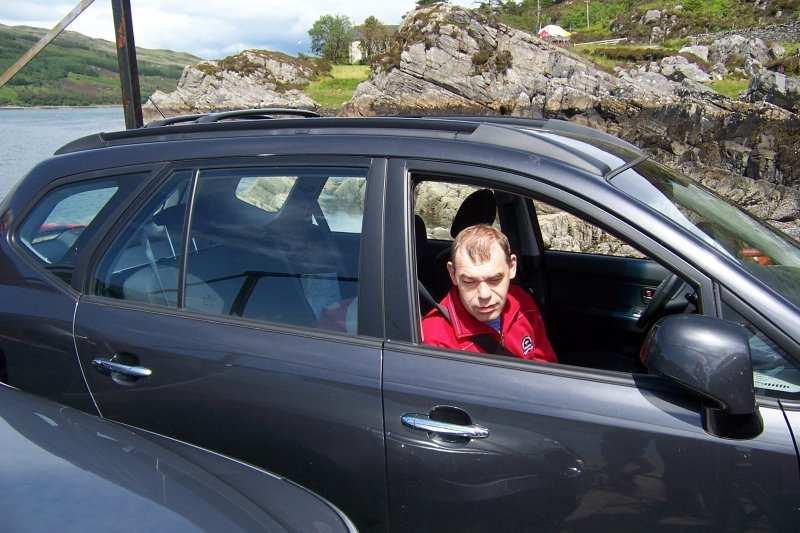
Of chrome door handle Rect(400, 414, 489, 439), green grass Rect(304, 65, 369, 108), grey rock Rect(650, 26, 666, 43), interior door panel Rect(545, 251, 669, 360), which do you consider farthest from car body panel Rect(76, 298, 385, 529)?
grey rock Rect(650, 26, 666, 43)

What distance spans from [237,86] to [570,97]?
2089 centimetres

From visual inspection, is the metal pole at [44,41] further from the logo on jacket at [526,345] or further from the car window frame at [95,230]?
the logo on jacket at [526,345]

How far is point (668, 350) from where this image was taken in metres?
1.72

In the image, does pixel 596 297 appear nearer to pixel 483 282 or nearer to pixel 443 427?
pixel 483 282

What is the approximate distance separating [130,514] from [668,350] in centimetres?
137

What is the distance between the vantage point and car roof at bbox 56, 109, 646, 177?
2.19 metres

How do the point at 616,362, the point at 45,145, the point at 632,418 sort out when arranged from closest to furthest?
1. the point at 632,418
2. the point at 616,362
3. the point at 45,145

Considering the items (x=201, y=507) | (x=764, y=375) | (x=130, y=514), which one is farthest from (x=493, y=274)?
(x=130, y=514)

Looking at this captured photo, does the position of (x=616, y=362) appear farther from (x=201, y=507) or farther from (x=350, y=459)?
(x=201, y=507)

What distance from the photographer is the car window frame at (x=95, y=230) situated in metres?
2.60

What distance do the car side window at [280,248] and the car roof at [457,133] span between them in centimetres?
20

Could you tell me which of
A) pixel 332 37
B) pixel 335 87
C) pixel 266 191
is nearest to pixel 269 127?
pixel 266 191

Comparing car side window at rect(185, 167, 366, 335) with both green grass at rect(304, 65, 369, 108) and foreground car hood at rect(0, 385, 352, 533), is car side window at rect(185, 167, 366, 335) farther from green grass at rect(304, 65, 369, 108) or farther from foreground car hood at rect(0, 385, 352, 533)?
green grass at rect(304, 65, 369, 108)

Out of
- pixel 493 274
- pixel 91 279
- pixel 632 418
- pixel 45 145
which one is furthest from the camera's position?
pixel 45 145
